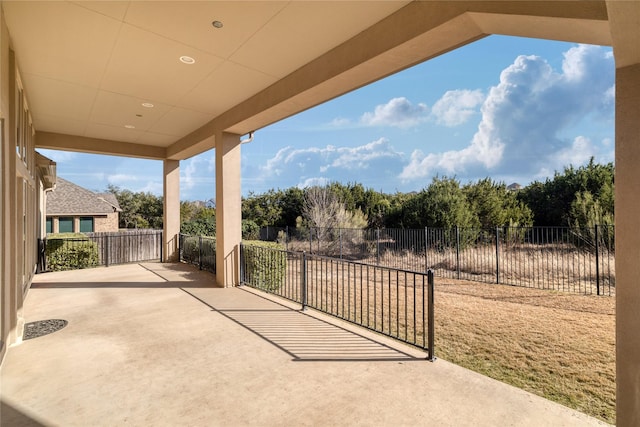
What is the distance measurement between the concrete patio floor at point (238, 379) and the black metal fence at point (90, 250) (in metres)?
4.57

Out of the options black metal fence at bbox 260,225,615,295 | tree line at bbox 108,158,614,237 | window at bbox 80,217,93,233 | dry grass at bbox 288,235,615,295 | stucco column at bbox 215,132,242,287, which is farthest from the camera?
window at bbox 80,217,93,233

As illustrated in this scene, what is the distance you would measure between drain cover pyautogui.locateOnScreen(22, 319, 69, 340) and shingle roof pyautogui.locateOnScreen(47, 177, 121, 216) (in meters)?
20.2

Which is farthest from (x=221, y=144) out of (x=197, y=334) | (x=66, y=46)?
(x=197, y=334)

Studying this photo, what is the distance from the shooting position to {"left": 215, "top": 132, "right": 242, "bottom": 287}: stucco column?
19.4 ft

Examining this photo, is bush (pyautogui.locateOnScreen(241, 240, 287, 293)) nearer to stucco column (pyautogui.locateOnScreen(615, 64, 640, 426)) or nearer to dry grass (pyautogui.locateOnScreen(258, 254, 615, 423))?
dry grass (pyautogui.locateOnScreen(258, 254, 615, 423))

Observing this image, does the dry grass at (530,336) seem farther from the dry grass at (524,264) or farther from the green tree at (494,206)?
the green tree at (494,206)

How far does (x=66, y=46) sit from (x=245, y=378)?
3.97m

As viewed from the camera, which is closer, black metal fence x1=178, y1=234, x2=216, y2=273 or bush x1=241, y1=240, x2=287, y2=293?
bush x1=241, y1=240, x2=287, y2=293

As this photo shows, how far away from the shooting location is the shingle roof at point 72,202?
1973cm

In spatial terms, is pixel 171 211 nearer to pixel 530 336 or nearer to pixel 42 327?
pixel 42 327

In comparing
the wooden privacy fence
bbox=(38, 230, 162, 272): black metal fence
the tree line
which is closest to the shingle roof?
the tree line

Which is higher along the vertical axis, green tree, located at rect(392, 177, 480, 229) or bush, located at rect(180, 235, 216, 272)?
green tree, located at rect(392, 177, 480, 229)

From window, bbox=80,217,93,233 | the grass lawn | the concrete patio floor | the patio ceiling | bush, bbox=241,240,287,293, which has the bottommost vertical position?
the grass lawn

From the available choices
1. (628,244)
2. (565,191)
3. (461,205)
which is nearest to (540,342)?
(628,244)
